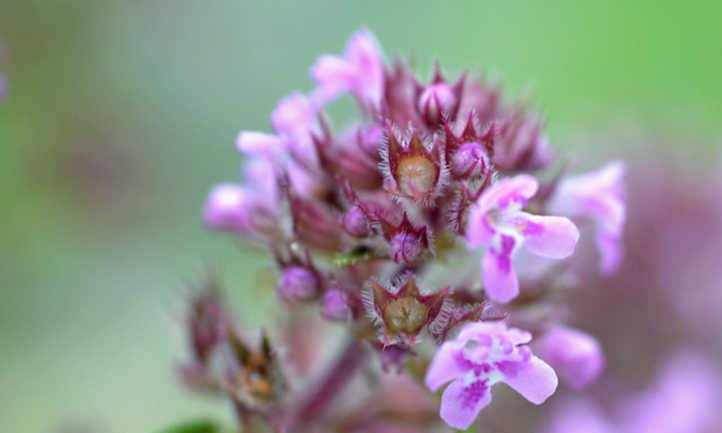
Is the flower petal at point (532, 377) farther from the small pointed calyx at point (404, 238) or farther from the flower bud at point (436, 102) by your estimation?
the flower bud at point (436, 102)

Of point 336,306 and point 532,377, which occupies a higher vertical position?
point 336,306

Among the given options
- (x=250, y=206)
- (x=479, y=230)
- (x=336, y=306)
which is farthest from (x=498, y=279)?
(x=250, y=206)

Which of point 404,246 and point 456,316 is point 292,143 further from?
point 456,316

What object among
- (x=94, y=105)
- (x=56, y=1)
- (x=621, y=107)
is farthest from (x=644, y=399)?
(x=56, y=1)

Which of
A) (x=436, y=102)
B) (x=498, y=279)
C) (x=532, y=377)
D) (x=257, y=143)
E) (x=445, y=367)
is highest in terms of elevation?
(x=257, y=143)

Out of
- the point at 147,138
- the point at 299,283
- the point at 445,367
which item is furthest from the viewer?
the point at 147,138

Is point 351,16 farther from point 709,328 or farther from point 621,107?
point 709,328
